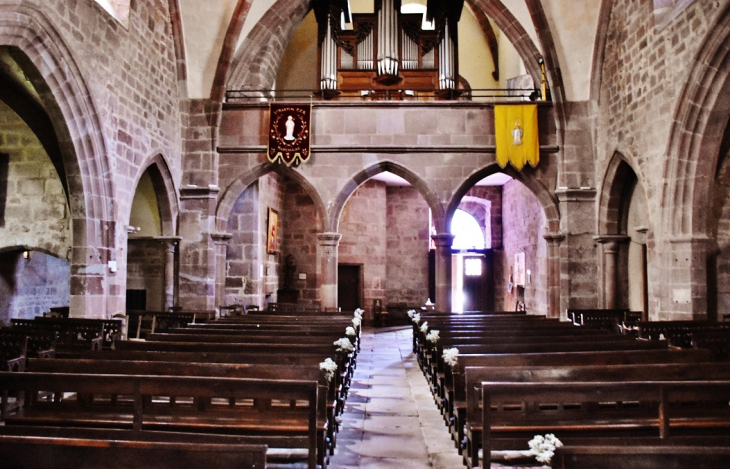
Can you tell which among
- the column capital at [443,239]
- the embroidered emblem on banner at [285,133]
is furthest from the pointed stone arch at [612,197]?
the embroidered emblem on banner at [285,133]

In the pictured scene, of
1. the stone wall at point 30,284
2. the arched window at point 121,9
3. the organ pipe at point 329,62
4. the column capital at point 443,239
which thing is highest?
the organ pipe at point 329,62

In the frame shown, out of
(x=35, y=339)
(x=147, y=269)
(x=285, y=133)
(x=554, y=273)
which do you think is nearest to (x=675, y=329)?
(x=554, y=273)

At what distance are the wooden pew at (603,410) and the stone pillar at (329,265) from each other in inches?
330

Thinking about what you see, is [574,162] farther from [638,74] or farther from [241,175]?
[241,175]

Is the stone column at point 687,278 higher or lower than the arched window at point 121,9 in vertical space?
lower

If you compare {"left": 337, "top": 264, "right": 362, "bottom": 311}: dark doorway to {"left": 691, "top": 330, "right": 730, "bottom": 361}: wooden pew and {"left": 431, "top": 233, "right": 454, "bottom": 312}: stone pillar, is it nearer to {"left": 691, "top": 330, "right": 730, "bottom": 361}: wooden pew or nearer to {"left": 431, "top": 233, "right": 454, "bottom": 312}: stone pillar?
{"left": 431, "top": 233, "right": 454, "bottom": 312}: stone pillar

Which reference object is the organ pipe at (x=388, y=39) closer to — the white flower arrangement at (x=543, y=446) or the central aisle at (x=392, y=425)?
the central aisle at (x=392, y=425)

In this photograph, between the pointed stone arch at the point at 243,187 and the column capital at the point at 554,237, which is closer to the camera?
the column capital at the point at 554,237

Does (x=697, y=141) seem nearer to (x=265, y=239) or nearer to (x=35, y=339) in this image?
(x=35, y=339)

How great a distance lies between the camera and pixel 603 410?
13.6ft

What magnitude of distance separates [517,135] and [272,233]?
7000mm

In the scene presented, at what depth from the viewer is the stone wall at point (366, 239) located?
17.5m

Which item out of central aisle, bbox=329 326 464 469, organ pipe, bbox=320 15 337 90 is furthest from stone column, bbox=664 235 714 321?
organ pipe, bbox=320 15 337 90

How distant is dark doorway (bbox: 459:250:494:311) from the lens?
19047 millimetres
